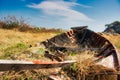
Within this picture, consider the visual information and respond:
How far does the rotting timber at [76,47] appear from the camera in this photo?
3508 millimetres

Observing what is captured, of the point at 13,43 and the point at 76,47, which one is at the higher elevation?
the point at 13,43

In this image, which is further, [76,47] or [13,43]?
[13,43]

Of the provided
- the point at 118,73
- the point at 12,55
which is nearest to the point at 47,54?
the point at 12,55

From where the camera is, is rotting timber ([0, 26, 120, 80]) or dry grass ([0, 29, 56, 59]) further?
dry grass ([0, 29, 56, 59])

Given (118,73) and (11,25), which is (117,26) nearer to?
(11,25)

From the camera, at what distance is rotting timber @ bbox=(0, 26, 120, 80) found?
3.51m

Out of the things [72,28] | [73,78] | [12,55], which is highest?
[72,28]

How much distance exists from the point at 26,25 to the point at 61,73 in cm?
1951

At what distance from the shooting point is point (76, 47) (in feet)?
30.1

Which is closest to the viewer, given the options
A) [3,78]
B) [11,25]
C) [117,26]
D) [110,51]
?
[3,78]

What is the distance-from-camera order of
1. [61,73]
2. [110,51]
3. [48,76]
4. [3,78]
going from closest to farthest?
[3,78] < [48,76] < [61,73] < [110,51]

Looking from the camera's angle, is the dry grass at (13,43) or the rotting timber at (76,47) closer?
the rotting timber at (76,47)

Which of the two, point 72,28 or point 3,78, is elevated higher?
point 72,28

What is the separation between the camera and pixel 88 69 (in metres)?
5.18
